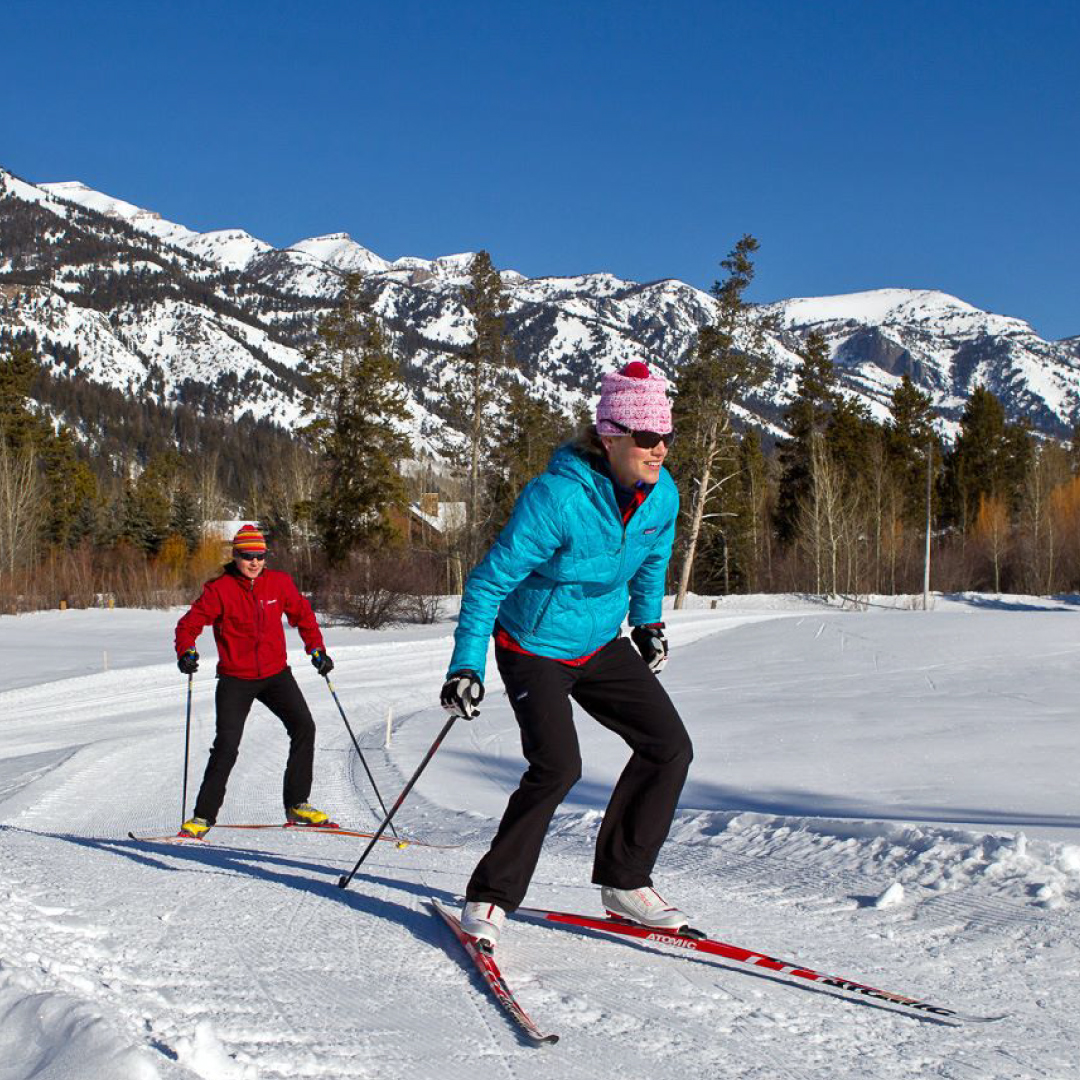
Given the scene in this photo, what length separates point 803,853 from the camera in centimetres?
528

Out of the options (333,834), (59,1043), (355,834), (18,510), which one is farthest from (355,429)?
(59,1043)

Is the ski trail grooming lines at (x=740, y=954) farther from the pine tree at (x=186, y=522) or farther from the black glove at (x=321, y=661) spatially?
the pine tree at (x=186, y=522)

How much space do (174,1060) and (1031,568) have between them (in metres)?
61.6

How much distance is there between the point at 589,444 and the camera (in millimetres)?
3631

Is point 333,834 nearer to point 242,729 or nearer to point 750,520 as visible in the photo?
point 242,729

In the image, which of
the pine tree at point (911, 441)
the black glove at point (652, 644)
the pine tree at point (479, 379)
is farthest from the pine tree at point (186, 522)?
the black glove at point (652, 644)

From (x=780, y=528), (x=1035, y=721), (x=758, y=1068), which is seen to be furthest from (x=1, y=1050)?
(x=780, y=528)

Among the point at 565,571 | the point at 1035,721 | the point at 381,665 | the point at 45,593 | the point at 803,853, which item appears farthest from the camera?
the point at 45,593

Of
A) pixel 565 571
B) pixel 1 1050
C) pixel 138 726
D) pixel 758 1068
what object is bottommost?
A: pixel 138 726

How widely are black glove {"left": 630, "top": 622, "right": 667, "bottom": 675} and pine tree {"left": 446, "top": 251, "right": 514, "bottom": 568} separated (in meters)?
38.0

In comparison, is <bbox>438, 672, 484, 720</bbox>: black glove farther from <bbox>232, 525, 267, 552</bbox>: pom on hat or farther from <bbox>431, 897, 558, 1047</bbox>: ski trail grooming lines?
<bbox>232, 525, 267, 552</bbox>: pom on hat

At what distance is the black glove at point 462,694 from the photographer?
3488 millimetres

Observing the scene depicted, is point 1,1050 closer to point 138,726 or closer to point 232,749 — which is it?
point 232,749

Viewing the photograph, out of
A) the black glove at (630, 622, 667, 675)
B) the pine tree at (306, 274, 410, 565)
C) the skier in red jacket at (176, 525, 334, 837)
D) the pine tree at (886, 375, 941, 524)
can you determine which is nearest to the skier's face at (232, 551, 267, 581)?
the skier in red jacket at (176, 525, 334, 837)
